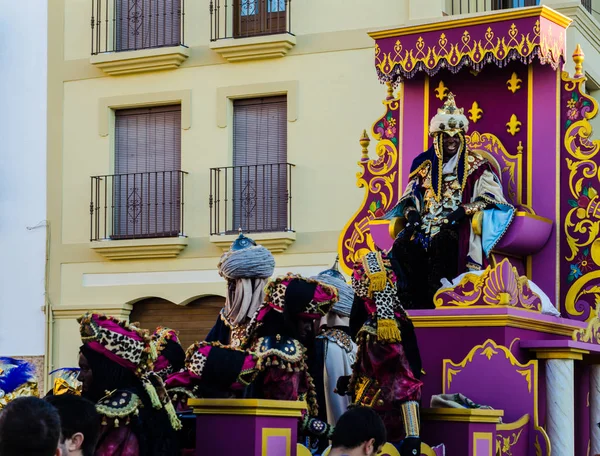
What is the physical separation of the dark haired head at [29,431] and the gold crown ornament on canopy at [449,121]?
6.28 meters

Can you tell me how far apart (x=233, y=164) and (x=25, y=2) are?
494cm

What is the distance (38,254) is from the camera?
957 inches

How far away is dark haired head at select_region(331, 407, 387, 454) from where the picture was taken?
7.09 metres

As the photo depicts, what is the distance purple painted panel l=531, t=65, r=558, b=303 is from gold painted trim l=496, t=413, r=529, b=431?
1815 millimetres

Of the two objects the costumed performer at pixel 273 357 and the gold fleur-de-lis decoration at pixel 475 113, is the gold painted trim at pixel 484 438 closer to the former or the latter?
the costumed performer at pixel 273 357

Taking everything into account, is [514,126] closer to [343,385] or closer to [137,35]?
[343,385]

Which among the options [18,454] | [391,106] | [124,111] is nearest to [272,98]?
[124,111]

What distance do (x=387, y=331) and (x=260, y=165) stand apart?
14.0 m

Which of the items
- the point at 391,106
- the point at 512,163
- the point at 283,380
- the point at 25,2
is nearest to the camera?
the point at 283,380

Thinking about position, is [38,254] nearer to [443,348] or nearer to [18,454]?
[443,348]

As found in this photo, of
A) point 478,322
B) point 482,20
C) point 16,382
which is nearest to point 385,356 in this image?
point 478,322

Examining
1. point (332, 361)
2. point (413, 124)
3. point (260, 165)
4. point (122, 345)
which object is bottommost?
point (332, 361)

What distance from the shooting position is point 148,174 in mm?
23344

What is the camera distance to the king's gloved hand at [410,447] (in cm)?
841
